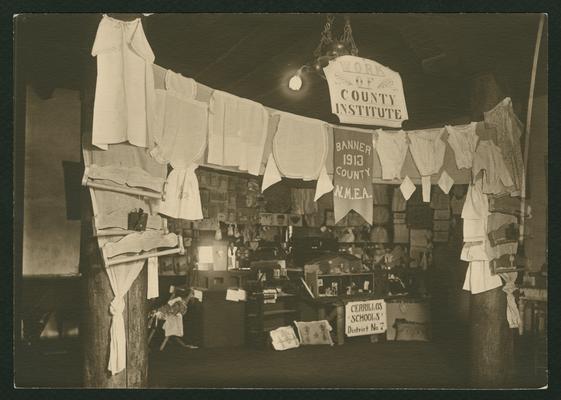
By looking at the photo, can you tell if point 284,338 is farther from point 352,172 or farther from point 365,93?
point 365,93

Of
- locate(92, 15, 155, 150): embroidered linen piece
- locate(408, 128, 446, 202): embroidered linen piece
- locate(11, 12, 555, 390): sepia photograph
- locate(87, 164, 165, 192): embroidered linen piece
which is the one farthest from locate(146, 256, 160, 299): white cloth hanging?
locate(408, 128, 446, 202): embroidered linen piece

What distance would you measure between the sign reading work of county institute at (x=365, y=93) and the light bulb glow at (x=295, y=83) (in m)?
0.23

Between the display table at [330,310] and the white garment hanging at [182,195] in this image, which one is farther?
the display table at [330,310]

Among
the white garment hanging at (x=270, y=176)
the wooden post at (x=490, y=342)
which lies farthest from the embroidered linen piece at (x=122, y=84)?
the wooden post at (x=490, y=342)

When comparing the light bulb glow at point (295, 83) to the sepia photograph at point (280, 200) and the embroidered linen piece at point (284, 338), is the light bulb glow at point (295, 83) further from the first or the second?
the embroidered linen piece at point (284, 338)

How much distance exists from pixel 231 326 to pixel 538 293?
2.42 meters

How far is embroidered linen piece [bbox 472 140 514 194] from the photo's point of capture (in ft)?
15.7

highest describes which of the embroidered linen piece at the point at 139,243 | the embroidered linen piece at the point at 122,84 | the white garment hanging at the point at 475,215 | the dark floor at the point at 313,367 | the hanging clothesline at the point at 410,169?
the embroidered linen piece at the point at 122,84

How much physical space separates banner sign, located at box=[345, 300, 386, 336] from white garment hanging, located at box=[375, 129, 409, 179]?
107 centimetres

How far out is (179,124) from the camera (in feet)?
14.7

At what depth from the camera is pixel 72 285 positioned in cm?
448

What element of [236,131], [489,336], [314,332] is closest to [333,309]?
[314,332]

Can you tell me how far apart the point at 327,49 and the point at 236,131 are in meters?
0.93

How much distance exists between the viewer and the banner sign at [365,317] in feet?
16.0
